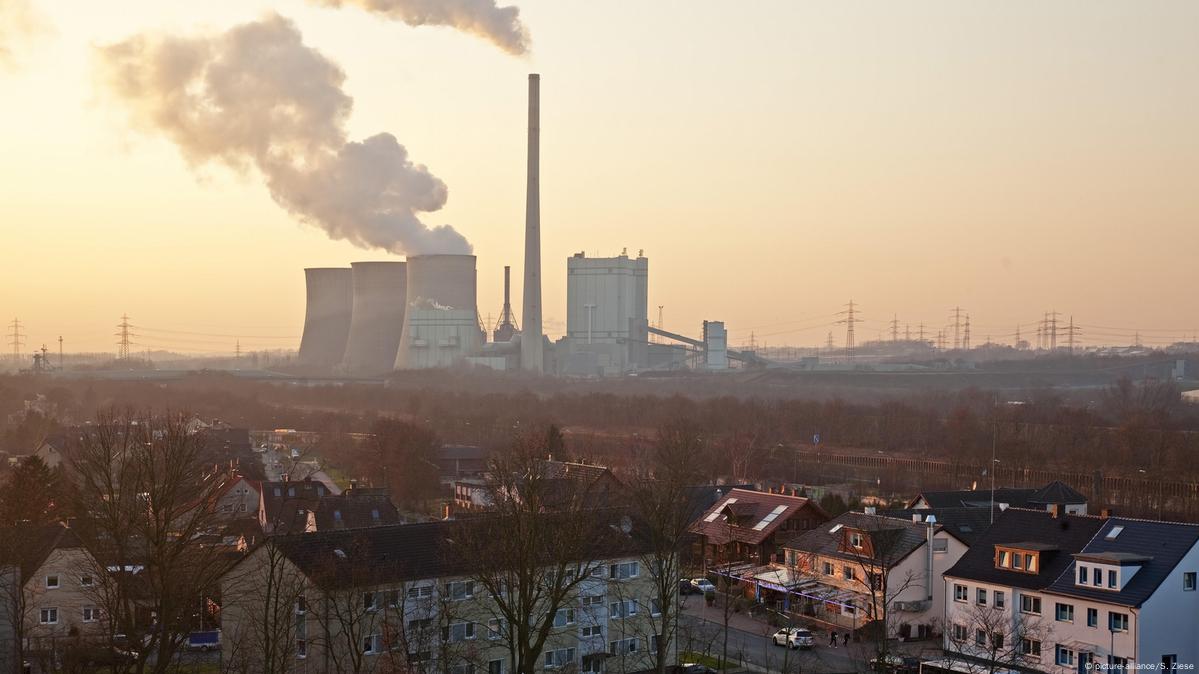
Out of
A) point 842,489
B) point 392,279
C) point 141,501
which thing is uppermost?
point 392,279

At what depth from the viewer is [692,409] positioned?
4134 centimetres

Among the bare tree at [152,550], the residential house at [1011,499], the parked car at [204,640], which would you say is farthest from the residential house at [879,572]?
the bare tree at [152,550]

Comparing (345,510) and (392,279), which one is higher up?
(392,279)

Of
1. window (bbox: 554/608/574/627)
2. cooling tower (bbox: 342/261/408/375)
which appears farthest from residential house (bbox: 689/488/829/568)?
cooling tower (bbox: 342/261/408/375)

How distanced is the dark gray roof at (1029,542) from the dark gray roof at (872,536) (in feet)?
2.79

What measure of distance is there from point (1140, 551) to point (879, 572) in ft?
9.56

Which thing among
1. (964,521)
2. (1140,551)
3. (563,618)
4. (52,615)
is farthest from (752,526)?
(52,615)

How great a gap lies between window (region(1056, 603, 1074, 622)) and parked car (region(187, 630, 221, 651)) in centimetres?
831

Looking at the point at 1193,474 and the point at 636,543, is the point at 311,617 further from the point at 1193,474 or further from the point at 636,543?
the point at 1193,474

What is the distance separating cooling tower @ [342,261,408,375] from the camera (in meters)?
51.0

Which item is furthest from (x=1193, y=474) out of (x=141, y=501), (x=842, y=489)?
(x=141, y=501)

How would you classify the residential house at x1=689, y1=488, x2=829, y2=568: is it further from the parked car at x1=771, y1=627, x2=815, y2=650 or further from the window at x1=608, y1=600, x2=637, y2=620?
the window at x1=608, y1=600, x2=637, y2=620

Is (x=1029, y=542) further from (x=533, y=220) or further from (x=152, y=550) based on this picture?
(x=533, y=220)

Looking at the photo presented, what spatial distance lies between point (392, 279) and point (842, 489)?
2812cm
